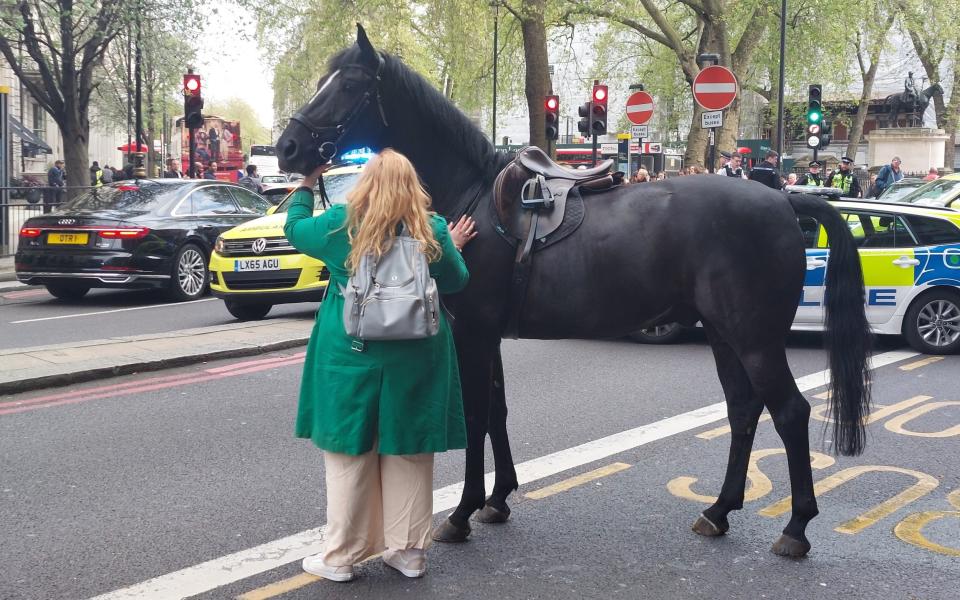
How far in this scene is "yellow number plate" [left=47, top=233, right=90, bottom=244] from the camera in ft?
46.2

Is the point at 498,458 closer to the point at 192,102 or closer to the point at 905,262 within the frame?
the point at 905,262

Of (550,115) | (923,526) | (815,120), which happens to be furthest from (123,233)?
(815,120)

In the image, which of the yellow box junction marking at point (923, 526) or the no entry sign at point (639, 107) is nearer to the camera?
the yellow box junction marking at point (923, 526)

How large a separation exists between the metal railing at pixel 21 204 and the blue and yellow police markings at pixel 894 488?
15401 mm

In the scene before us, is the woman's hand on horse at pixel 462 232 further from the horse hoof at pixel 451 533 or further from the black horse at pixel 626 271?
the horse hoof at pixel 451 533

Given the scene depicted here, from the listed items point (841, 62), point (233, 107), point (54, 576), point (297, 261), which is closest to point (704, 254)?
point (54, 576)

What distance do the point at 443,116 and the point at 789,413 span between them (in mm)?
2095

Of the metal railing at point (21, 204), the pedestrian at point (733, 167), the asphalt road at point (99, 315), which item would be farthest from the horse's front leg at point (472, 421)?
Answer: the metal railing at point (21, 204)

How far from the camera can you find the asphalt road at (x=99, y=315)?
452 inches

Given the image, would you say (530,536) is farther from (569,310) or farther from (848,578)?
(848,578)

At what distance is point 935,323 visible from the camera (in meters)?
10.3

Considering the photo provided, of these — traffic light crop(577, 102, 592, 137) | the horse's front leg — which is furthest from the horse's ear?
traffic light crop(577, 102, 592, 137)

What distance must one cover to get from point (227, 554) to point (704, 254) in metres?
2.50

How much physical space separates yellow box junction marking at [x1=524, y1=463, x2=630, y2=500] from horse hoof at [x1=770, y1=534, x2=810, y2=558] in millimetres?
1279
